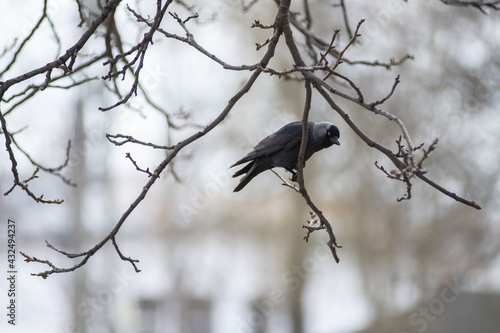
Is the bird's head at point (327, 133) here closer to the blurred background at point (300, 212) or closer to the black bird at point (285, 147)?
the black bird at point (285, 147)

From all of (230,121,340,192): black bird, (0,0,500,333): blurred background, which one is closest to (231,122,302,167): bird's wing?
(230,121,340,192): black bird

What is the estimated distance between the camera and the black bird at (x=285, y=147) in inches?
134

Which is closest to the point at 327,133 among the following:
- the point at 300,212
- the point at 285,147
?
the point at 285,147

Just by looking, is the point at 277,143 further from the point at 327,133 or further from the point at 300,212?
the point at 300,212

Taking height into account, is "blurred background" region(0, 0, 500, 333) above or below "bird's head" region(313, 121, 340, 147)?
above

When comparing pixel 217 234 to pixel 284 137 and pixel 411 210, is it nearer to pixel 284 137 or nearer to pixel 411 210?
pixel 411 210

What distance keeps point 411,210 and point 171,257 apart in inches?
246

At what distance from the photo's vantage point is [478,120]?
10.7m

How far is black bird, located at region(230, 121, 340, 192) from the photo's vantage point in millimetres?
3400

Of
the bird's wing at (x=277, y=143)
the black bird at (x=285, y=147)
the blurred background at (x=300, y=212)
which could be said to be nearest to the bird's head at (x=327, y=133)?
the black bird at (x=285, y=147)

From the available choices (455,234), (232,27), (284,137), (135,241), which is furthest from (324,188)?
(284,137)

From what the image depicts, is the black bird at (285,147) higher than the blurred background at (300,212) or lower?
lower

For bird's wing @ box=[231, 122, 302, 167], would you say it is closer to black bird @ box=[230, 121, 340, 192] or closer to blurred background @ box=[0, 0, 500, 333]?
black bird @ box=[230, 121, 340, 192]

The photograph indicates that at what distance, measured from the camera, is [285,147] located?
11.2 feet
